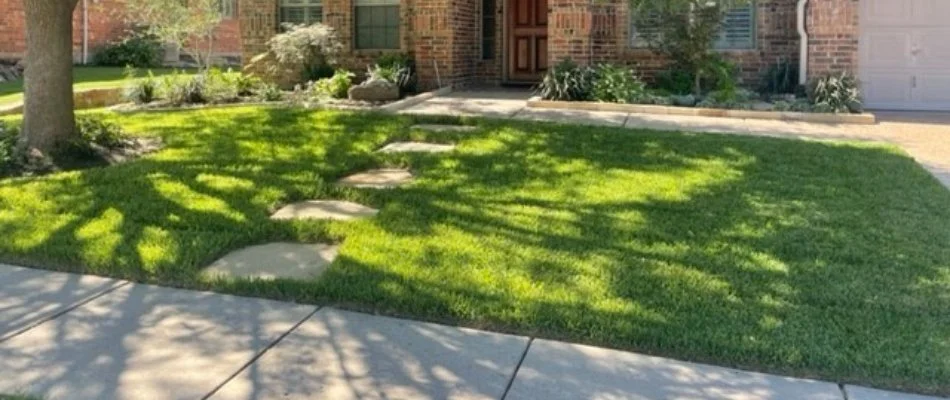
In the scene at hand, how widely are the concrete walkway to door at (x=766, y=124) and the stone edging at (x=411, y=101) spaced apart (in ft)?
0.52

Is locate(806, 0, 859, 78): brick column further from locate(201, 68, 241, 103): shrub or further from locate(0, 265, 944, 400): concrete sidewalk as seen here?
locate(0, 265, 944, 400): concrete sidewalk

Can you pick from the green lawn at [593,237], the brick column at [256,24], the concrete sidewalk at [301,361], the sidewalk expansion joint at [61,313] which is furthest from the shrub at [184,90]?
the concrete sidewalk at [301,361]

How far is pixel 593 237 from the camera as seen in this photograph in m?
5.21

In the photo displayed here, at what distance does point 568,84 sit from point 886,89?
4982 millimetres

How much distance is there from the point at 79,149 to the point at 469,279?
15.8ft

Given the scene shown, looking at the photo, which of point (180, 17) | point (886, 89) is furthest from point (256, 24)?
point (886, 89)

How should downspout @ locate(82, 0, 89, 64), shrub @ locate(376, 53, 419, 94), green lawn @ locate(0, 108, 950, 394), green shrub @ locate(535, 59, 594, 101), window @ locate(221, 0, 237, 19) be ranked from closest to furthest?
green lawn @ locate(0, 108, 950, 394) < green shrub @ locate(535, 59, 594, 101) < shrub @ locate(376, 53, 419, 94) < downspout @ locate(82, 0, 89, 64) < window @ locate(221, 0, 237, 19)

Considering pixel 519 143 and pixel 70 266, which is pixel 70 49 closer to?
pixel 70 266

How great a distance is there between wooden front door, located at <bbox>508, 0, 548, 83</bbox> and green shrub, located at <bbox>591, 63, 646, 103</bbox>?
3.60 m

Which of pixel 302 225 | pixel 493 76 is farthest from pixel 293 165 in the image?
pixel 493 76

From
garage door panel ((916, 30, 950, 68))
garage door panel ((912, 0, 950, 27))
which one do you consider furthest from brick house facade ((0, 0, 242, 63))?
garage door panel ((916, 30, 950, 68))

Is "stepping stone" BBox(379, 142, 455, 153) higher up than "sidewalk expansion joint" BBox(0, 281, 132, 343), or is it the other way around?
"stepping stone" BBox(379, 142, 455, 153)

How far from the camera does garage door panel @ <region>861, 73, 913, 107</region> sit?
12367 mm

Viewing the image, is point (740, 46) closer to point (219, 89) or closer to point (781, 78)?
point (781, 78)
